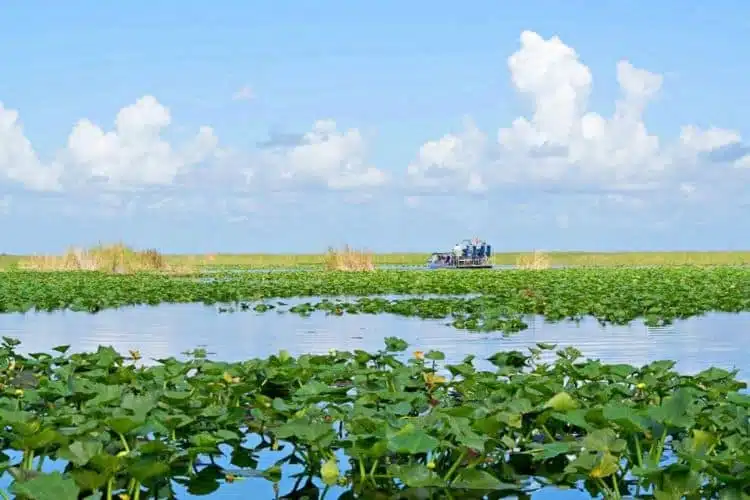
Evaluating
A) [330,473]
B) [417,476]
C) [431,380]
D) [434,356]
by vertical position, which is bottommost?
[330,473]

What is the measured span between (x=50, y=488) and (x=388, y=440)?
165cm

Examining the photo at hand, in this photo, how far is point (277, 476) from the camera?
6062 millimetres

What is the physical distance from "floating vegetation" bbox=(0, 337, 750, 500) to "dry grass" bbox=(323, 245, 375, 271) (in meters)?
31.2

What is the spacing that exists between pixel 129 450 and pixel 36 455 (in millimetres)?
1004

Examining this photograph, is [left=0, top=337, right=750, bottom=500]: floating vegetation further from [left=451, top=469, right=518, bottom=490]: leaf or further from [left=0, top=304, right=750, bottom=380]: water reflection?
[left=0, top=304, right=750, bottom=380]: water reflection

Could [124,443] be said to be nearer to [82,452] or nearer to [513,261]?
[82,452]

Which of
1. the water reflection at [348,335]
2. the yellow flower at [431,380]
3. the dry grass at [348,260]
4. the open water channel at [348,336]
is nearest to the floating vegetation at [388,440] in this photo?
the yellow flower at [431,380]

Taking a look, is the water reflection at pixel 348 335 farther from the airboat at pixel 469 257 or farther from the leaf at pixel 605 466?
the airboat at pixel 469 257

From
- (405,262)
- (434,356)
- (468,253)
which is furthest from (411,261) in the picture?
(434,356)

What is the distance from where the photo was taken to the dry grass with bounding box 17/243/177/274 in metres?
39.1

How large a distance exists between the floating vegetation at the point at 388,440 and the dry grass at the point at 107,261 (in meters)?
31.9

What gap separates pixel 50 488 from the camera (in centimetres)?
457

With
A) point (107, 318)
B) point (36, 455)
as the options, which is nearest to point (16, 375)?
point (36, 455)

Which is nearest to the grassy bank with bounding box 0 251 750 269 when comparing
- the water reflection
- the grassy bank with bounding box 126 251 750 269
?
the grassy bank with bounding box 126 251 750 269
